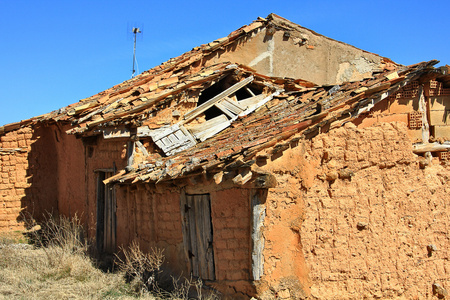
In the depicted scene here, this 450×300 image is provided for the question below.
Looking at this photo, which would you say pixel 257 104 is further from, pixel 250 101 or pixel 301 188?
pixel 301 188

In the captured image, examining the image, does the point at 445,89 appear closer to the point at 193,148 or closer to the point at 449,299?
the point at 449,299

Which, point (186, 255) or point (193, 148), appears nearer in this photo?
point (186, 255)

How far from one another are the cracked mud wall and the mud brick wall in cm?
869

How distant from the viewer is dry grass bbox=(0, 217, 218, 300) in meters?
7.26

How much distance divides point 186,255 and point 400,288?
11.0 feet

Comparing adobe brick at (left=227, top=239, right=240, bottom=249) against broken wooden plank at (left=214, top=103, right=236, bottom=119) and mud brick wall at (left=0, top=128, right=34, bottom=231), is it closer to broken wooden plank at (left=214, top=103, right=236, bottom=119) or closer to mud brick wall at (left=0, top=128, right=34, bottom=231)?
broken wooden plank at (left=214, top=103, right=236, bottom=119)

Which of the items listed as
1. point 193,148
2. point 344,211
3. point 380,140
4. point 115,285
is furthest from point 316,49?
point 115,285

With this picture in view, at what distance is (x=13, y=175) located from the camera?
40.8 ft

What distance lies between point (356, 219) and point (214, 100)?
14.7ft

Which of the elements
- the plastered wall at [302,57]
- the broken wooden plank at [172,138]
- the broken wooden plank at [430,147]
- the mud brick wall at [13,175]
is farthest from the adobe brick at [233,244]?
the mud brick wall at [13,175]

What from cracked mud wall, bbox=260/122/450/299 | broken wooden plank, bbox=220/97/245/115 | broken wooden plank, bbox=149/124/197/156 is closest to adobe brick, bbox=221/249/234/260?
cracked mud wall, bbox=260/122/450/299

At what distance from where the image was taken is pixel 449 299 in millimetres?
6977

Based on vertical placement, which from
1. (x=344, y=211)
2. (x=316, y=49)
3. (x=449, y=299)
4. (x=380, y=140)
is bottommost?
(x=449, y=299)

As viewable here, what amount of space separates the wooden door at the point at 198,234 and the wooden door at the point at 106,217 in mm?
2831
